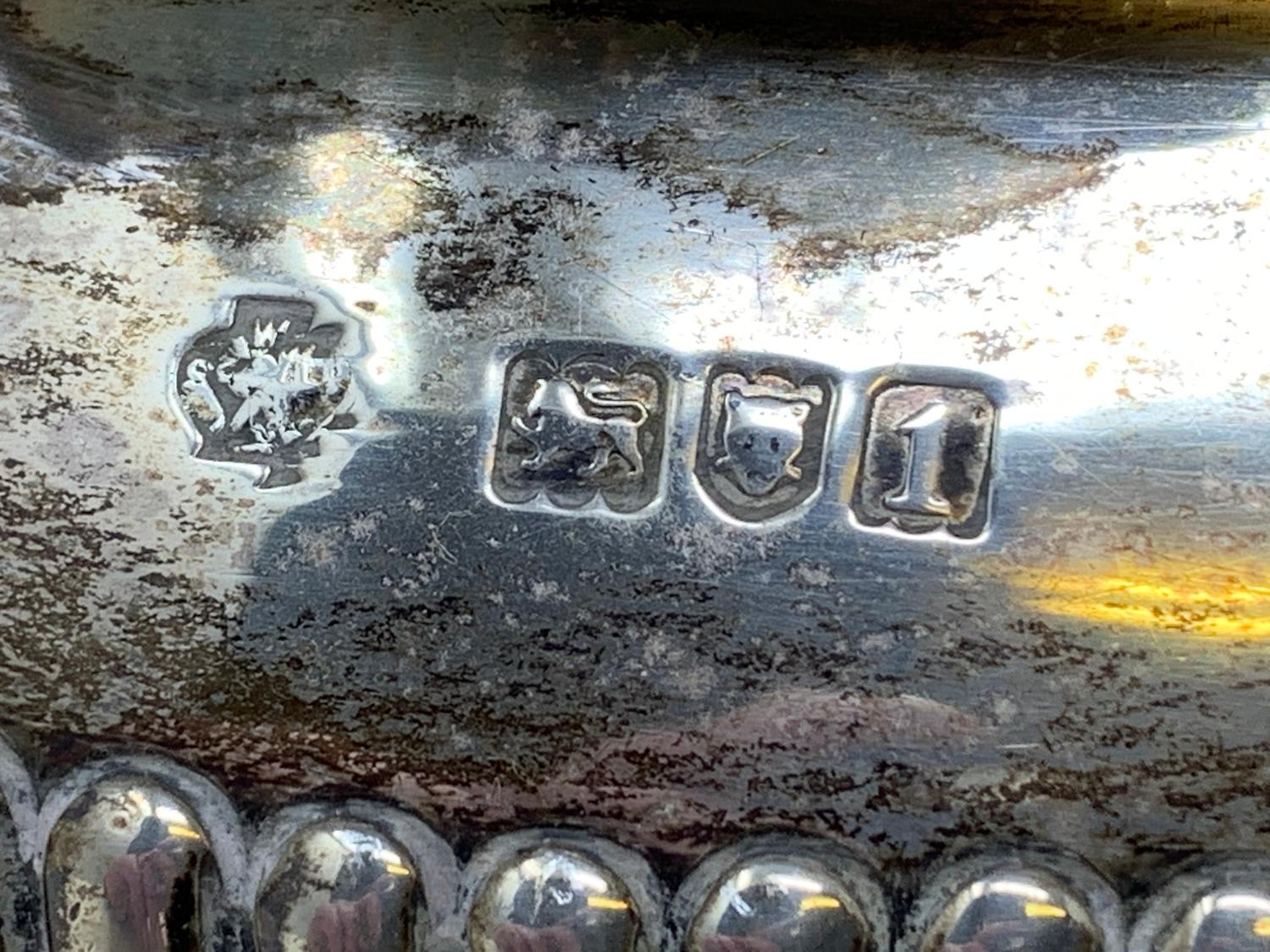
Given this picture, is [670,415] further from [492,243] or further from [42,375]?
[42,375]

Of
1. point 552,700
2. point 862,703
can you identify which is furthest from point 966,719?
point 552,700

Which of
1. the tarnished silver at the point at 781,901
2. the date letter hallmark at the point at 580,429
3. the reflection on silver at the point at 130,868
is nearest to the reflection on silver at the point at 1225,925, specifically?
the tarnished silver at the point at 781,901

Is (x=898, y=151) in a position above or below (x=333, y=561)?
above

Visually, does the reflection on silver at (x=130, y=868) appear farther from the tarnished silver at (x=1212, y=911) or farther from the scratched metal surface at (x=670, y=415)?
the tarnished silver at (x=1212, y=911)

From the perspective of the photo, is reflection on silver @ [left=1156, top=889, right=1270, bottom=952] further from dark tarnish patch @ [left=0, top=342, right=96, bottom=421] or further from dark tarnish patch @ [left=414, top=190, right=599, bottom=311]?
dark tarnish patch @ [left=0, top=342, right=96, bottom=421]

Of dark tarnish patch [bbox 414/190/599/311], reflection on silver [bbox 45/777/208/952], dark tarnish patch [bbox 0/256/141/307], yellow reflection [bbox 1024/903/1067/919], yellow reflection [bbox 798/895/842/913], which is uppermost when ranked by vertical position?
dark tarnish patch [bbox 414/190/599/311]

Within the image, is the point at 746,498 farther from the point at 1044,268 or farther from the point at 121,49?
the point at 121,49

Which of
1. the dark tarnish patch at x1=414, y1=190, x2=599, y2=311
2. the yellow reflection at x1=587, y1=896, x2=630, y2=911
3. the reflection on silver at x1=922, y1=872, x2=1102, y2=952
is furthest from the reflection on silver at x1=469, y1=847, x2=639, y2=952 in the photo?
the dark tarnish patch at x1=414, y1=190, x2=599, y2=311
